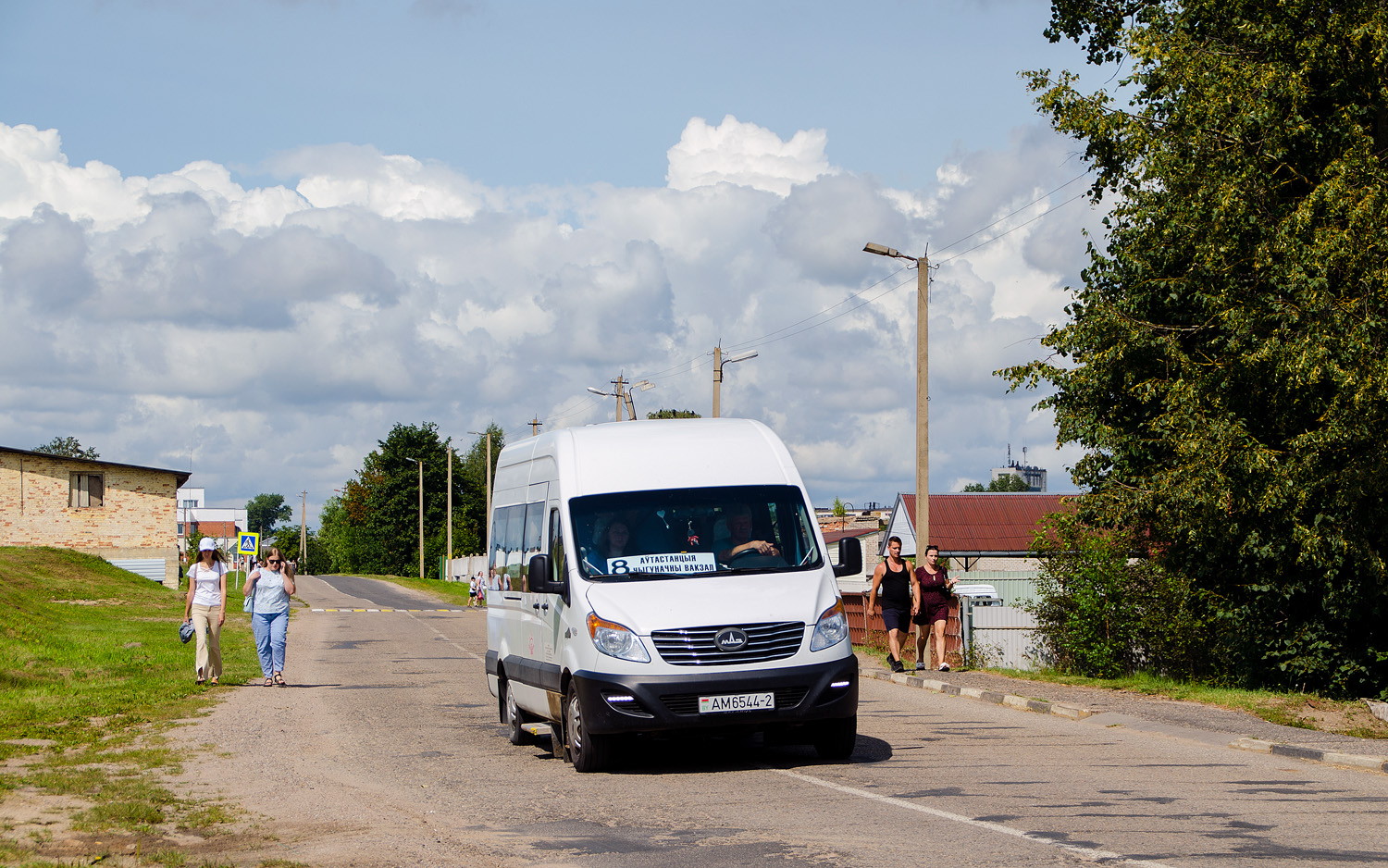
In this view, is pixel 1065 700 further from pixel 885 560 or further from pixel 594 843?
pixel 594 843

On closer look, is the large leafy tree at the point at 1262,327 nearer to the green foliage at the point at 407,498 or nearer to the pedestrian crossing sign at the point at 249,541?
the pedestrian crossing sign at the point at 249,541

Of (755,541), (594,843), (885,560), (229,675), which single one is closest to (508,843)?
(594,843)

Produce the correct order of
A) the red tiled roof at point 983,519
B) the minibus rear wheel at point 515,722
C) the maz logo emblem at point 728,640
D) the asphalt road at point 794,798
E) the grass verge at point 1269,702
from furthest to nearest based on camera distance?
1. the red tiled roof at point 983,519
2. the grass verge at point 1269,702
3. the minibus rear wheel at point 515,722
4. the maz logo emblem at point 728,640
5. the asphalt road at point 794,798

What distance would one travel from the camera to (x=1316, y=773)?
10.0 meters

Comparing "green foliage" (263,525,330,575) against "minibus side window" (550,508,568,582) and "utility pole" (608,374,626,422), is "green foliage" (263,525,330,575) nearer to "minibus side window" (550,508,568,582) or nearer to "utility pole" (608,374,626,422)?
"utility pole" (608,374,626,422)

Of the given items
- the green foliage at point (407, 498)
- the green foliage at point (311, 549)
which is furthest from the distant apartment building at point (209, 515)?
the green foliage at point (407, 498)

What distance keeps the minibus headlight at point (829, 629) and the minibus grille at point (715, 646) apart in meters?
0.19

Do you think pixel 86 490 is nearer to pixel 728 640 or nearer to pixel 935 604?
pixel 935 604

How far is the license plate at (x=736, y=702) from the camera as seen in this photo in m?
9.41

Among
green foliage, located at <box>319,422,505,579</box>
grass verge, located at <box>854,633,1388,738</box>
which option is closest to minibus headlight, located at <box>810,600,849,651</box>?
grass verge, located at <box>854,633,1388,738</box>

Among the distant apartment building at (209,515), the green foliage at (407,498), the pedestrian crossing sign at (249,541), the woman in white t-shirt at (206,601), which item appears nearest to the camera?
the woman in white t-shirt at (206,601)

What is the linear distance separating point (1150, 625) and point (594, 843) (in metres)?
13.3

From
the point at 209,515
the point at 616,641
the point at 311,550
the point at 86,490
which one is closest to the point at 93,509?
the point at 86,490

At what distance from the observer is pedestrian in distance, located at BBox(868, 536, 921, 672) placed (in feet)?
61.1
